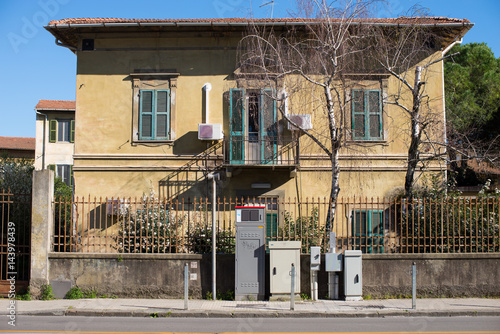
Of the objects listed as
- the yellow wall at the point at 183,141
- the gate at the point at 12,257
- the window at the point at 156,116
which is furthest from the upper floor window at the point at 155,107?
the gate at the point at 12,257

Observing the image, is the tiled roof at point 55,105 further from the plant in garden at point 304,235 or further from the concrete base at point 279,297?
the concrete base at point 279,297

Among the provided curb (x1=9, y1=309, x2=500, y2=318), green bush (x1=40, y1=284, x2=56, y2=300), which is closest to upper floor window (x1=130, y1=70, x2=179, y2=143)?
green bush (x1=40, y1=284, x2=56, y2=300)

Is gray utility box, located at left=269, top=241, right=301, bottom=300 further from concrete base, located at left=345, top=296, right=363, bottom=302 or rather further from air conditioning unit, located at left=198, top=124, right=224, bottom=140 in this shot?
air conditioning unit, located at left=198, top=124, right=224, bottom=140

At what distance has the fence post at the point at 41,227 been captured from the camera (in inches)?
458

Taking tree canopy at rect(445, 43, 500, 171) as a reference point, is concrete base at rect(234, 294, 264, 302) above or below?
below

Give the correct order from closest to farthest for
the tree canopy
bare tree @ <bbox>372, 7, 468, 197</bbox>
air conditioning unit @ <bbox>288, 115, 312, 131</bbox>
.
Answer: bare tree @ <bbox>372, 7, 468, 197</bbox> → air conditioning unit @ <bbox>288, 115, 312, 131</bbox> → the tree canopy

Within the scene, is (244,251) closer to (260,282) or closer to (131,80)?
(260,282)

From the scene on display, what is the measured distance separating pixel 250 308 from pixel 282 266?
1.31 m

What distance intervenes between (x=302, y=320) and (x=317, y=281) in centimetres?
191

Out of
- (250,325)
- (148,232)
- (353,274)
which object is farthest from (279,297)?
(148,232)

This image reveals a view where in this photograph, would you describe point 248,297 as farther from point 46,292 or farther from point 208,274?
point 46,292

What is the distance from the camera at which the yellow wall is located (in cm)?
1608

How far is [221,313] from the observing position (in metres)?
10.2

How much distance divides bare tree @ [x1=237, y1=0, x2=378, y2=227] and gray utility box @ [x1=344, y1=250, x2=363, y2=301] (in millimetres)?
1514
